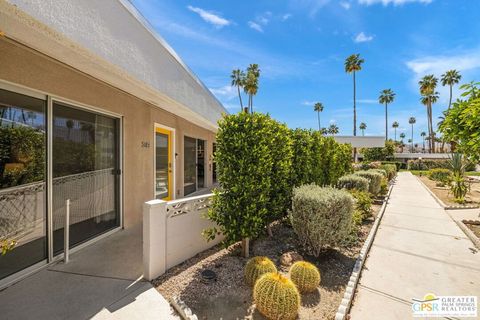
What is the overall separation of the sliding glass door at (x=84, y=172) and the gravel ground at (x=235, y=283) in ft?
7.43

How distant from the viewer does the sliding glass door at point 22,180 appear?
328 centimetres

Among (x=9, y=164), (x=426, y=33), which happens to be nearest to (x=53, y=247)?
(x=9, y=164)

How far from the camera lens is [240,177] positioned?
12.7 ft

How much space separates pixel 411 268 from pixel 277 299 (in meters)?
3.32

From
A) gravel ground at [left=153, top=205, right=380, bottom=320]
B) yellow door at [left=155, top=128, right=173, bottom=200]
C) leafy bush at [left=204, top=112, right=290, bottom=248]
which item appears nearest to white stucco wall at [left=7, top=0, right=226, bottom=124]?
leafy bush at [left=204, top=112, right=290, bottom=248]

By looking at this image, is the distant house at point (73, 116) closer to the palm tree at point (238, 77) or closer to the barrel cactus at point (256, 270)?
the barrel cactus at point (256, 270)

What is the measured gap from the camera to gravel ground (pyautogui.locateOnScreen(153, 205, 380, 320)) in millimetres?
2902

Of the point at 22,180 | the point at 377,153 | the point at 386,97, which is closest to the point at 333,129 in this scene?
the point at 386,97

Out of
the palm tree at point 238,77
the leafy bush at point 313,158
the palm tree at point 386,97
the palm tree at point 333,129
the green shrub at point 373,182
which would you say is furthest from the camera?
the palm tree at point 333,129

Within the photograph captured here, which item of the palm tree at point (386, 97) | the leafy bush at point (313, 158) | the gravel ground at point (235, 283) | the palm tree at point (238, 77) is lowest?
the gravel ground at point (235, 283)

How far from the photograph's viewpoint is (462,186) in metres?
10.7

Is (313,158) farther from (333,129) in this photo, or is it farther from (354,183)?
(333,129)

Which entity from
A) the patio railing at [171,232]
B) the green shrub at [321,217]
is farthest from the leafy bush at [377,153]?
the patio railing at [171,232]

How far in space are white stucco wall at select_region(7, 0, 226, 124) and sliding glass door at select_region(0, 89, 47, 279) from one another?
A: 3.52 ft
